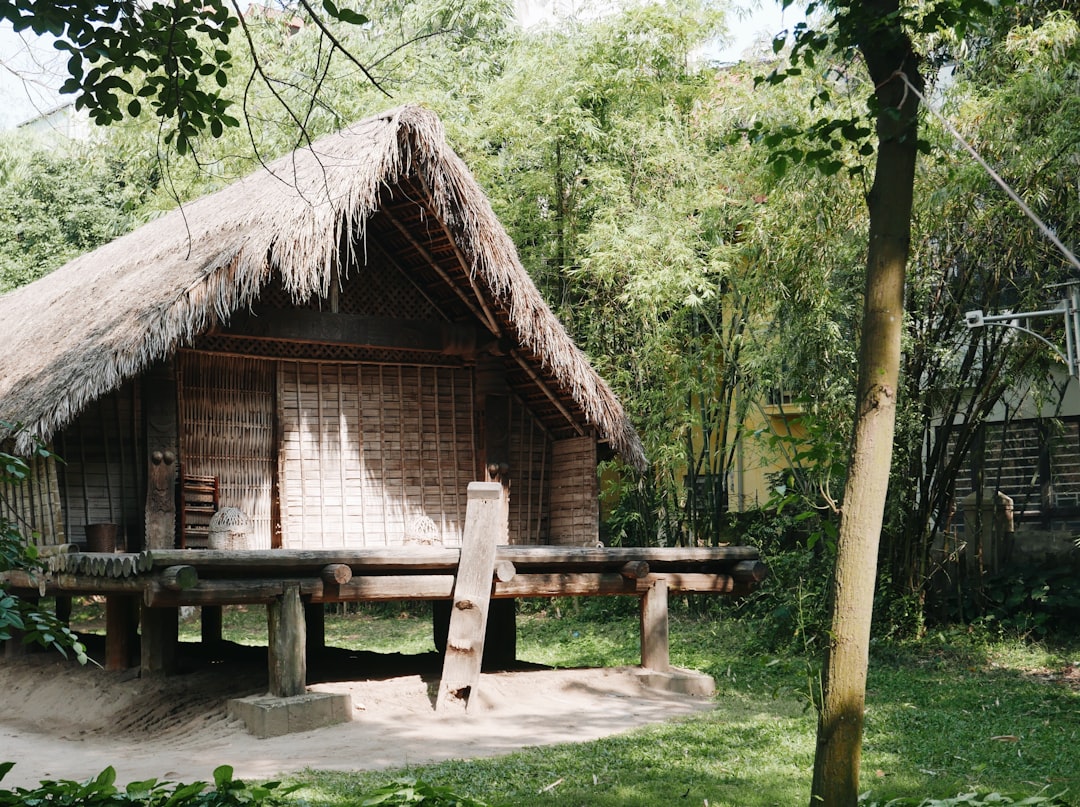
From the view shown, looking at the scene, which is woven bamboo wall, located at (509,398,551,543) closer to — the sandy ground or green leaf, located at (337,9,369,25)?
the sandy ground

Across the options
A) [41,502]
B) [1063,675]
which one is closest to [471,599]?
[41,502]

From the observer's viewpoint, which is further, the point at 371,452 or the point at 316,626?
the point at 316,626

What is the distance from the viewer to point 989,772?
5715 millimetres

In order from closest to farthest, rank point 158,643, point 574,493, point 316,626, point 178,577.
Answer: point 178,577, point 158,643, point 574,493, point 316,626

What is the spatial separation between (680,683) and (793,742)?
2.17 meters

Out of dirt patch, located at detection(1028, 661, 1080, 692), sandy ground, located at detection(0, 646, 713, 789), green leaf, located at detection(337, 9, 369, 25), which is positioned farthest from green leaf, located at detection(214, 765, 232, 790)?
dirt patch, located at detection(1028, 661, 1080, 692)

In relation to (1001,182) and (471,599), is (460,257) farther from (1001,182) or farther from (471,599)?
(1001,182)

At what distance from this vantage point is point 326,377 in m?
8.55

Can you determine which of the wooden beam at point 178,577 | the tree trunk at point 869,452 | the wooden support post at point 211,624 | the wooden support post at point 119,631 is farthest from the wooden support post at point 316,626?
the tree trunk at point 869,452

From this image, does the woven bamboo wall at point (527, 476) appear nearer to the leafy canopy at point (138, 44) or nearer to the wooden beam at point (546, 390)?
the wooden beam at point (546, 390)

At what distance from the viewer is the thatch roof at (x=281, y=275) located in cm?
707

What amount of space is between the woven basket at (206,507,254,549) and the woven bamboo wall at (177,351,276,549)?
182 millimetres

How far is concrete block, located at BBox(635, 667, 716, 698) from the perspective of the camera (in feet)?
27.8

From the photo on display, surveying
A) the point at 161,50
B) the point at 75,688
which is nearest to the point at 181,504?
the point at 75,688
